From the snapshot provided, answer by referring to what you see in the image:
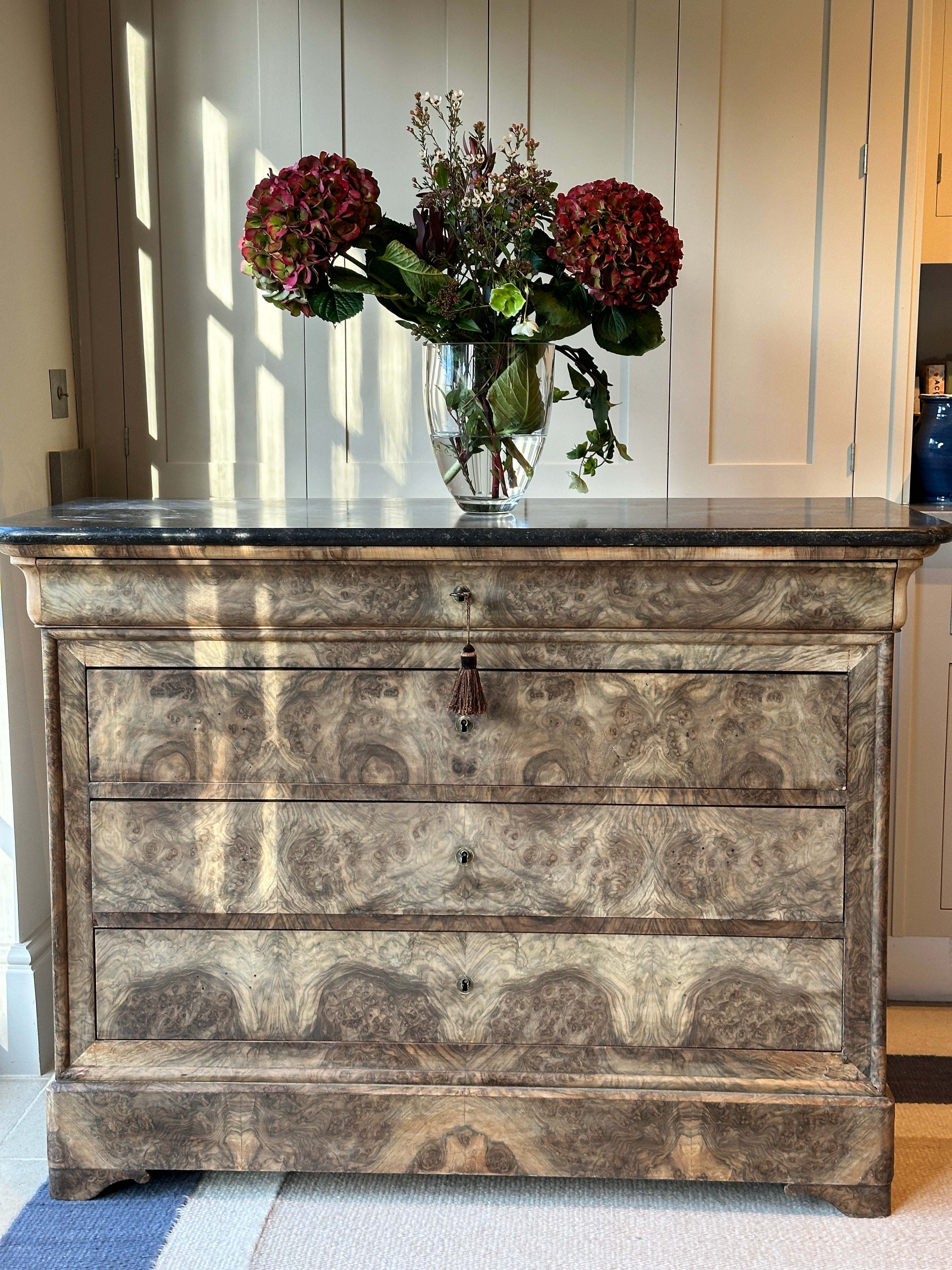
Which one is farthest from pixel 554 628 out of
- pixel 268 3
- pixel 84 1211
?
pixel 268 3

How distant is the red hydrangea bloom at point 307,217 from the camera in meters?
1.77

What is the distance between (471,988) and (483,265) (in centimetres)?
116

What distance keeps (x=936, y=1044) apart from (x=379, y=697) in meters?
1.46

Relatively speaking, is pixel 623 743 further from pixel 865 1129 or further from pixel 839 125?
pixel 839 125

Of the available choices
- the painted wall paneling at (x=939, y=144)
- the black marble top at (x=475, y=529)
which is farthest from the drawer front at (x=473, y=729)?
the painted wall paneling at (x=939, y=144)

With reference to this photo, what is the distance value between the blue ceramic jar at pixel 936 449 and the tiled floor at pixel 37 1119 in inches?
45.0

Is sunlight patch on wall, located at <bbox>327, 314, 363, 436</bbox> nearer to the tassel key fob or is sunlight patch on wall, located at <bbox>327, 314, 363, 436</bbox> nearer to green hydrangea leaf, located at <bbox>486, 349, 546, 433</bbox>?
green hydrangea leaf, located at <bbox>486, 349, 546, 433</bbox>

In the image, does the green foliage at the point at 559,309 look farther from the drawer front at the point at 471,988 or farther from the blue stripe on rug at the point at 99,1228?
the blue stripe on rug at the point at 99,1228

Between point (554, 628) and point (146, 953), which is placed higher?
point (554, 628)

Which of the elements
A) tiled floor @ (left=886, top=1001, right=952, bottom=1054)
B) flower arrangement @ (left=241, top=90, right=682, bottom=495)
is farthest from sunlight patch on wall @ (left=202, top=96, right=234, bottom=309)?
tiled floor @ (left=886, top=1001, right=952, bottom=1054)

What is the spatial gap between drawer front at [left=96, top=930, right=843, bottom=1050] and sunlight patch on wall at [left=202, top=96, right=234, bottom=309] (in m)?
1.35

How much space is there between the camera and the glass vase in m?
1.83

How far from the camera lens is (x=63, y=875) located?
1.83 m

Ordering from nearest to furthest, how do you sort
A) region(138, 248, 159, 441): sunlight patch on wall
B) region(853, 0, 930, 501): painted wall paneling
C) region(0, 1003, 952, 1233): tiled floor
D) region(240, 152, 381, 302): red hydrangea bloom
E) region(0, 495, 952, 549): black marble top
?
region(0, 495, 952, 549): black marble top
region(240, 152, 381, 302): red hydrangea bloom
region(0, 1003, 952, 1233): tiled floor
region(853, 0, 930, 501): painted wall paneling
region(138, 248, 159, 441): sunlight patch on wall
